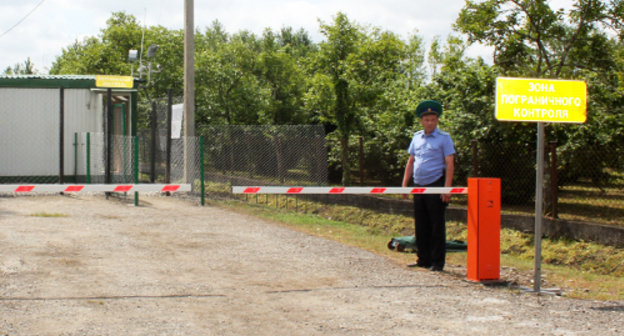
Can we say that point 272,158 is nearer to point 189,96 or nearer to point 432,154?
point 189,96

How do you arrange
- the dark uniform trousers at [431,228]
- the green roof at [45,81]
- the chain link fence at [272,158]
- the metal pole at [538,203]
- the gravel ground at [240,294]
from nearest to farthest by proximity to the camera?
the gravel ground at [240,294], the metal pole at [538,203], the dark uniform trousers at [431,228], the green roof at [45,81], the chain link fence at [272,158]

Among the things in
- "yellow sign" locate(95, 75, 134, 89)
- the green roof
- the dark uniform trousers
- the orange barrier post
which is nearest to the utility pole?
"yellow sign" locate(95, 75, 134, 89)

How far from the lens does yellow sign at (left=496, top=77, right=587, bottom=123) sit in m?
6.43

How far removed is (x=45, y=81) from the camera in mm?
16266

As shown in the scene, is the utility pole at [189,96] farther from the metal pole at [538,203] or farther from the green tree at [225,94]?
the green tree at [225,94]

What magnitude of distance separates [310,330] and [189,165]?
11.2m

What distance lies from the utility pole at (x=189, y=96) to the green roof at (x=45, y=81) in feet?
4.63

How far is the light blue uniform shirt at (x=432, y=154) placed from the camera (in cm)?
747

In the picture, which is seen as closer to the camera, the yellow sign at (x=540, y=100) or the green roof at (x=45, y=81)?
the yellow sign at (x=540, y=100)

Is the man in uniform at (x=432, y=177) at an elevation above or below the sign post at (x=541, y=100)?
below

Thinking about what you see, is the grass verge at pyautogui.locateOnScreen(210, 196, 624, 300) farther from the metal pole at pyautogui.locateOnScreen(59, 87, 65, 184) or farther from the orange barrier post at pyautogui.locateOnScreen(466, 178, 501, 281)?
the metal pole at pyautogui.locateOnScreen(59, 87, 65, 184)

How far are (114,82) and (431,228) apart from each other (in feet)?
34.3

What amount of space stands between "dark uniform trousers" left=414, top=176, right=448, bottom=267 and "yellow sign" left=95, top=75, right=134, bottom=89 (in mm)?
9993

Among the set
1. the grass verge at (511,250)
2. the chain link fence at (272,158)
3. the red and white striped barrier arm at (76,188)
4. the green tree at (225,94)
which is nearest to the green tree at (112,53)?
the green tree at (225,94)
